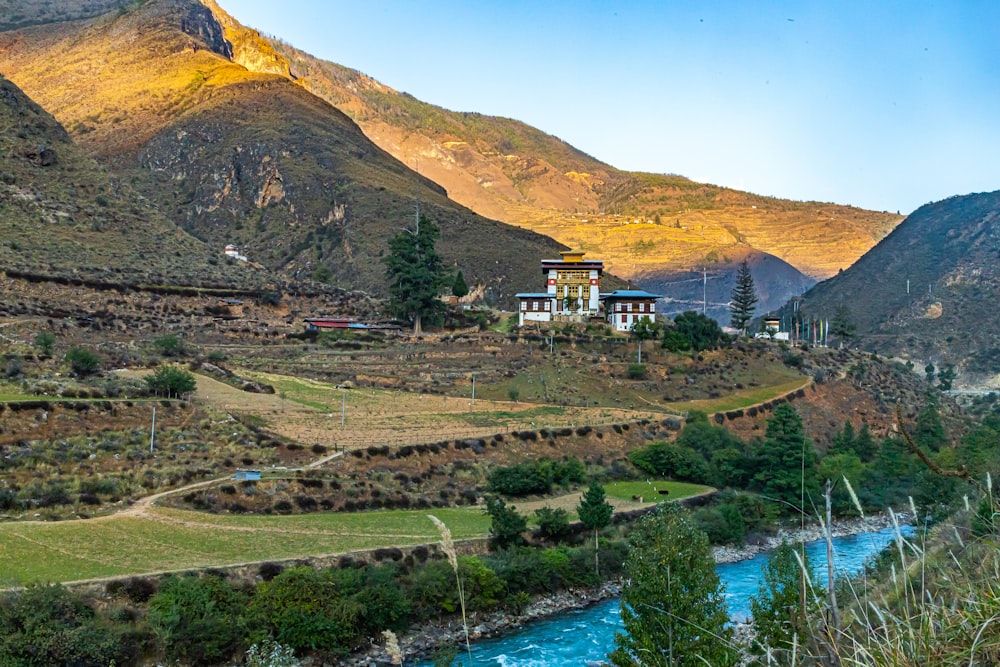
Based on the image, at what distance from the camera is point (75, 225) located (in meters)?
56.2

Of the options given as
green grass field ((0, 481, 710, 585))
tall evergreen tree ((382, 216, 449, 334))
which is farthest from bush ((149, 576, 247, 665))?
tall evergreen tree ((382, 216, 449, 334))

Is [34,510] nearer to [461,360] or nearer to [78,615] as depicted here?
[78,615]

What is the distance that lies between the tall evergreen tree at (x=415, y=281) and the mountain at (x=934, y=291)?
6042 centimetres

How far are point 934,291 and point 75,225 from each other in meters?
97.6

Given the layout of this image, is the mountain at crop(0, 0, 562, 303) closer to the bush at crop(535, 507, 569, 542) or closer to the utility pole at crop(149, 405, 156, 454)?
the utility pole at crop(149, 405, 156, 454)

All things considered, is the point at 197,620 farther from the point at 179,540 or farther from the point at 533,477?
the point at 533,477

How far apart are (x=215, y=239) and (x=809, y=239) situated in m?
136

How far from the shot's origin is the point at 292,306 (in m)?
63.5

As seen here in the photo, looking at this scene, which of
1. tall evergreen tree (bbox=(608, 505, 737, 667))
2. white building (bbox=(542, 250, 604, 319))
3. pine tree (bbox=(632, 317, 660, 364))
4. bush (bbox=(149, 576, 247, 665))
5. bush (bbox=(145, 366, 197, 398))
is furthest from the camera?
white building (bbox=(542, 250, 604, 319))

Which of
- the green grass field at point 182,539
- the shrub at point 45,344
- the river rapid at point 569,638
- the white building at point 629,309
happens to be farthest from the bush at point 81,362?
the white building at point 629,309

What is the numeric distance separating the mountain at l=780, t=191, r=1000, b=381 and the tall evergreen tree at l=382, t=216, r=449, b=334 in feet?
198

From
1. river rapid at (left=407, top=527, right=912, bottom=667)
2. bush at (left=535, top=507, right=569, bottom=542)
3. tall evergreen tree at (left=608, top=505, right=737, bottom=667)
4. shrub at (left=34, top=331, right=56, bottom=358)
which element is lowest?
river rapid at (left=407, top=527, right=912, bottom=667)

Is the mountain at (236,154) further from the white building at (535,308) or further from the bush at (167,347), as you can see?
the bush at (167,347)

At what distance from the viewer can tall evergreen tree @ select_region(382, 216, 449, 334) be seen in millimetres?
59188
